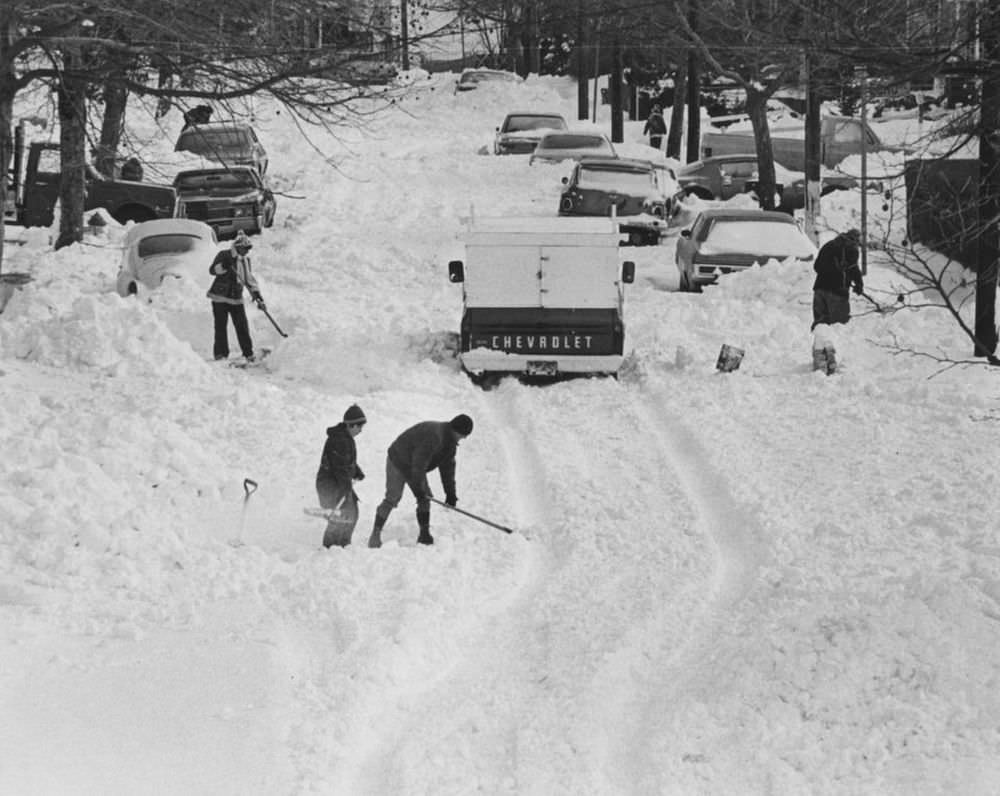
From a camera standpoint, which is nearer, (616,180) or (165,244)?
(165,244)

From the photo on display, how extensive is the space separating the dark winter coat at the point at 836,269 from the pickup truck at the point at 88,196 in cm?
1518

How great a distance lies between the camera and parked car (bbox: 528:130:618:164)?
42.3 m

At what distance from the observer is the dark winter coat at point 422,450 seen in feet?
41.0

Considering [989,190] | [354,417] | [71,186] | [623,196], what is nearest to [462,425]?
[354,417]

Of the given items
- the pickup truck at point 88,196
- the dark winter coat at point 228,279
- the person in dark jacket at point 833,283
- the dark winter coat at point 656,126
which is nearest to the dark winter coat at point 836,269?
the person in dark jacket at point 833,283

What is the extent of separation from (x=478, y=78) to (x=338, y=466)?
58.1m

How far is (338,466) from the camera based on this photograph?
40.8 ft

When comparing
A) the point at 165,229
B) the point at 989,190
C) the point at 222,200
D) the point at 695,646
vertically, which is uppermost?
the point at 989,190

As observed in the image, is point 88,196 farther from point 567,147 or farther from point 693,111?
point 693,111

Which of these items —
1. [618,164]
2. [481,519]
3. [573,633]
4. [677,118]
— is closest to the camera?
[573,633]

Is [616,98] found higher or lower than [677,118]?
higher

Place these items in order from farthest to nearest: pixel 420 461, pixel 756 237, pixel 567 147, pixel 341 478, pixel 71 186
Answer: pixel 567 147, pixel 71 186, pixel 756 237, pixel 420 461, pixel 341 478

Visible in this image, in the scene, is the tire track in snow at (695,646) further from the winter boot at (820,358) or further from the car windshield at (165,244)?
the car windshield at (165,244)

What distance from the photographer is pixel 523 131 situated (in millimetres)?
47250
